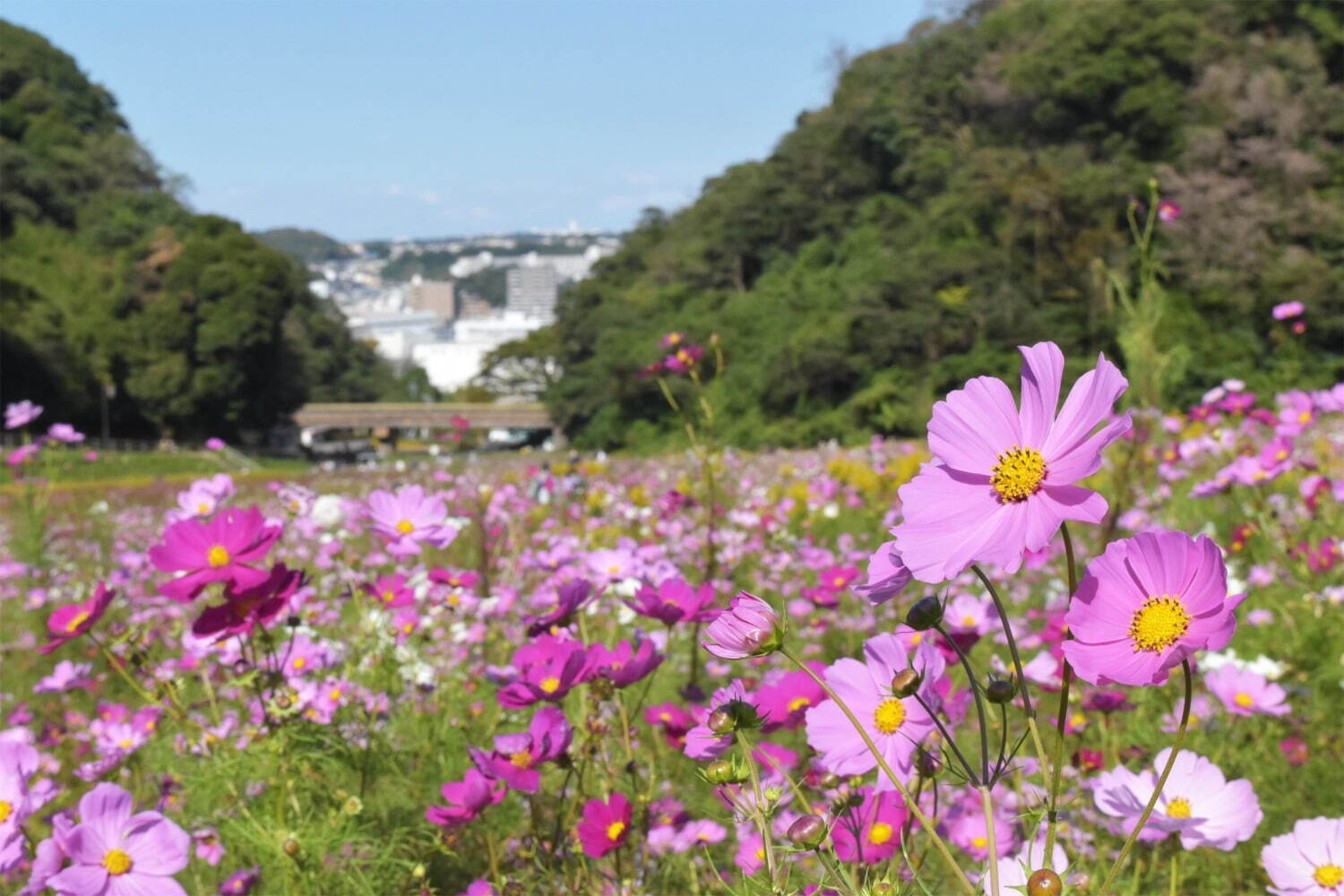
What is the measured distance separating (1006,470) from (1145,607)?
3.5 inches

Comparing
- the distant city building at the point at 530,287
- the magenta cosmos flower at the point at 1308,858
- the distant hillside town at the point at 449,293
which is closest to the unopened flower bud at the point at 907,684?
the magenta cosmos flower at the point at 1308,858

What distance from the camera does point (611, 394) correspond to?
25.5m

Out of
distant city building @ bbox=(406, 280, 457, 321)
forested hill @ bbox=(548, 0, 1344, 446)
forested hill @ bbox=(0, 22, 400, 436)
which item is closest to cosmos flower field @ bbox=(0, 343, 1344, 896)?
forested hill @ bbox=(548, 0, 1344, 446)

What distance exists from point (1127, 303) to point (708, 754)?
2096mm

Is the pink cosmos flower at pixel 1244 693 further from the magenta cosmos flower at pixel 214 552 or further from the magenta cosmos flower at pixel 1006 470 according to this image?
the magenta cosmos flower at pixel 214 552

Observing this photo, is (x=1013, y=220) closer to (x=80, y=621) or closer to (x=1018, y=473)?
(x=80, y=621)

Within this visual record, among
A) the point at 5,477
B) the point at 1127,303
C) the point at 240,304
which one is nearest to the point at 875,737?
the point at 1127,303

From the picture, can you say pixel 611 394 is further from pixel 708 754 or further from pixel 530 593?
pixel 708 754

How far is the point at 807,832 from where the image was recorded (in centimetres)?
54

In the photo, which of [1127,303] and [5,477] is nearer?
[1127,303]

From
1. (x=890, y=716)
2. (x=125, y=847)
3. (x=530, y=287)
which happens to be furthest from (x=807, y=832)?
(x=530, y=287)

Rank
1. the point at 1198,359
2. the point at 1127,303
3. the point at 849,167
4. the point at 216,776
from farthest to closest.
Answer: the point at 849,167, the point at 1198,359, the point at 1127,303, the point at 216,776

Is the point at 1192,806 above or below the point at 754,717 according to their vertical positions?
below

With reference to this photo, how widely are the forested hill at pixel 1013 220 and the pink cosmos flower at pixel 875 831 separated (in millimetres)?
9567
